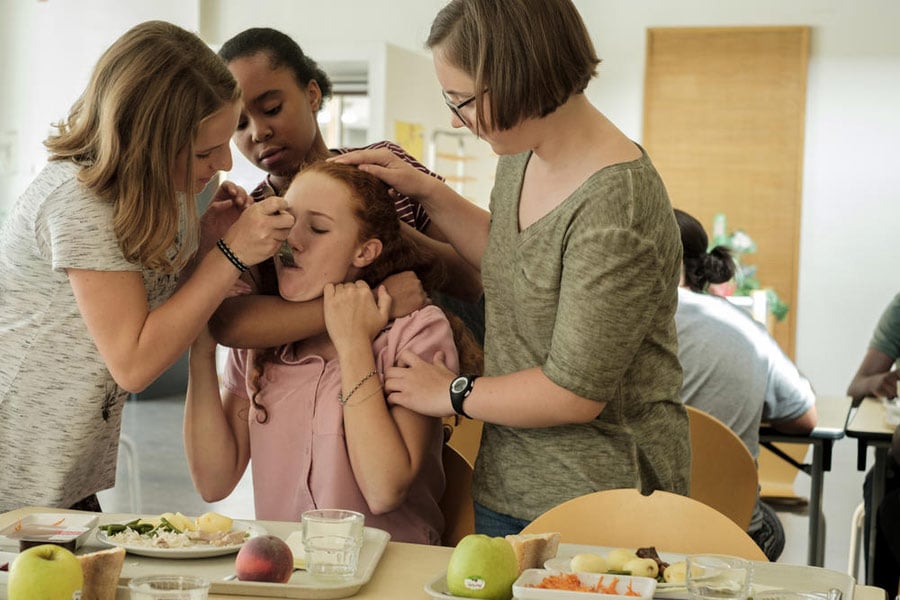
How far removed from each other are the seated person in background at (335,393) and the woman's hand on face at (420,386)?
24 millimetres

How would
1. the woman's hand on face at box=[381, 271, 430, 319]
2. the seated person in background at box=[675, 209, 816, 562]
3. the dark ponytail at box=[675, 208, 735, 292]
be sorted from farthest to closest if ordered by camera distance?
the dark ponytail at box=[675, 208, 735, 292], the seated person in background at box=[675, 209, 816, 562], the woman's hand on face at box=[381, 271, 430, 319]

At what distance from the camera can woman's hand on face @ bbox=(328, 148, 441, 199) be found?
1.97 metres

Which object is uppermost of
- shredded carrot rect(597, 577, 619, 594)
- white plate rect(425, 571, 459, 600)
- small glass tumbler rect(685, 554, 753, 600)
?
small glass tumbler rect(685, 554, 753, 600)

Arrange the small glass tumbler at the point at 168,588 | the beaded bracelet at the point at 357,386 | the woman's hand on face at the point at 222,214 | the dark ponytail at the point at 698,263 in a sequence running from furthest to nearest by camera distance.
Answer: the dark ponytail at the point at 698,263, the woman's hand on face at the point at 222,214, the beaded bracelet at the point at 357,386, the small glass tumbler at the point at 168,588

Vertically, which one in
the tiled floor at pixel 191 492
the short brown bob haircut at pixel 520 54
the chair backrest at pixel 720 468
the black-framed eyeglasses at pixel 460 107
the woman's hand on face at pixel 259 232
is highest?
the short brown bob haircut at pixel 520 54

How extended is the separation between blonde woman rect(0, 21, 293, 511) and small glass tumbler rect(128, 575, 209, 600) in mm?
605

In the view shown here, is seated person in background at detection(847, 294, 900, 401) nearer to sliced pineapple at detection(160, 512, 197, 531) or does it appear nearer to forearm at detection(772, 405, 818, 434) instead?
forearm at detection(772, 405, 818, 434)

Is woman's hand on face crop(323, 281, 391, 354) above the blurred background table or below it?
above

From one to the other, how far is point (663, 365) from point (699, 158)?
638 centimetres

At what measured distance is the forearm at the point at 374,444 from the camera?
1.78 metres

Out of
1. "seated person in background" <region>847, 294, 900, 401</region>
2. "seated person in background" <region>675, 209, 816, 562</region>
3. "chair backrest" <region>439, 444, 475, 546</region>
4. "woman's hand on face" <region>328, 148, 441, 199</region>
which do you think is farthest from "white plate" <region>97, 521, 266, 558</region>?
"seated person in background" <region>847, 294, 900, 401</region>

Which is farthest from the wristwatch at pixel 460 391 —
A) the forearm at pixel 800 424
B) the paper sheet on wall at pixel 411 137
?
the paper sheet on wall at pixel 411 137

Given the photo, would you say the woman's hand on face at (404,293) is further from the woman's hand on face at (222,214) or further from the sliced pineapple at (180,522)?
the sliced pineapple at (180,522)

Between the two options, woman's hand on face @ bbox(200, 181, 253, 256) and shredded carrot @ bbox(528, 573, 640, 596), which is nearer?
shredded carrot @ bbox(528, 573, 640, 596)
